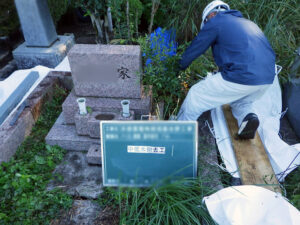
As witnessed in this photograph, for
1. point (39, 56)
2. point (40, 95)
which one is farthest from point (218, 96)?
point (39, 56)

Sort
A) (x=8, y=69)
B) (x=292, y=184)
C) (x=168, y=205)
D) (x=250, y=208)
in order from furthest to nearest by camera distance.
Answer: (x=8, y=69) < (x=292, y=184) < (x=168, y=205) < (x=250, y=208)

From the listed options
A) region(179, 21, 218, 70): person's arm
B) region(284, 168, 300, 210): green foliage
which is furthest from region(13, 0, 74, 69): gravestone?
region(284, 168, 300, 210): green foliage

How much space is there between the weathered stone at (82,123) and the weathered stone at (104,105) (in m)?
0.20

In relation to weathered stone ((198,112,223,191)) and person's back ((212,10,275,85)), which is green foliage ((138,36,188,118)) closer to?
weathered stone ((198,112,223,191))

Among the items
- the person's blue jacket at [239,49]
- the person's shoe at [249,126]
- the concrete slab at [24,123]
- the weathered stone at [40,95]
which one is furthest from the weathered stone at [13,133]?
the person's shoe at [249,126]

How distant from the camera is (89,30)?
19.9 ft

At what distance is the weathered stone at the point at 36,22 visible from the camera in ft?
13.3

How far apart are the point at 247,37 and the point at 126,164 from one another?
1.76 meters

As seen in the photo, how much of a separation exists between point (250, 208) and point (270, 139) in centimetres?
137

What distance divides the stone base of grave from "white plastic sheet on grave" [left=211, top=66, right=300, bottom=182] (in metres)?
2.87

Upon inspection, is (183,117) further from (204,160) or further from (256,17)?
(256,17)

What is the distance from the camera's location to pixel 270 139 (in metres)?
2.94

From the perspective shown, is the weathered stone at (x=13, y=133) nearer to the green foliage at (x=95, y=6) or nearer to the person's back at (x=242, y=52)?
the green foliage at (x=95, y=6)

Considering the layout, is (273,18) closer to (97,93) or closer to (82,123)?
(97,93)
